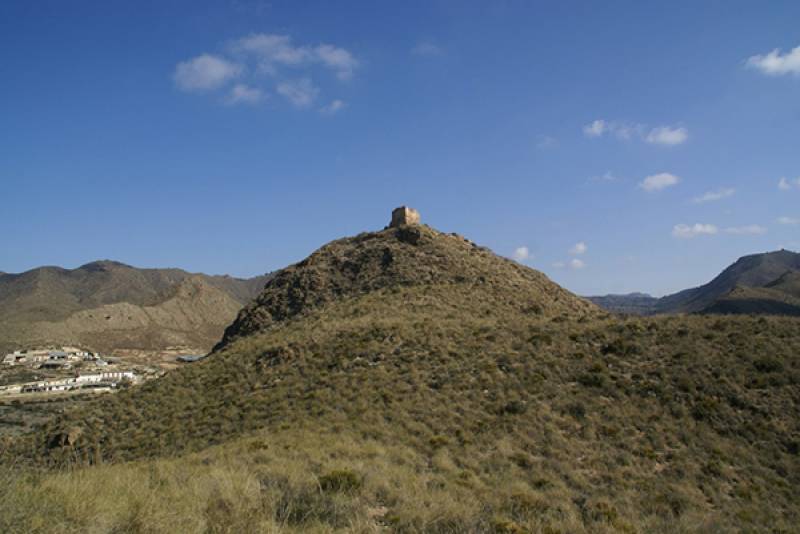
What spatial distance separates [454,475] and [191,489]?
21.8 feet

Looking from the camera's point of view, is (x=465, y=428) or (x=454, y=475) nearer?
(x=454, y=475)

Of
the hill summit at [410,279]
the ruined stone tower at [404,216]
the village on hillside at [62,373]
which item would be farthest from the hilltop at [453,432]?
the village on hillside at [62,373]

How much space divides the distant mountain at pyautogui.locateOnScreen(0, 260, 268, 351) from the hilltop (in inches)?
3616

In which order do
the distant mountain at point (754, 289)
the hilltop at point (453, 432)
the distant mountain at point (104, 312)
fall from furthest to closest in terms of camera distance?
the distant mountain at point (104, 312)
the distant mountain at point (754, 289)
the hilltop at point (453, 432)

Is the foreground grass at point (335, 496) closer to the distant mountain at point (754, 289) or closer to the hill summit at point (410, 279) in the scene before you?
the hill summit at point (410, 279)

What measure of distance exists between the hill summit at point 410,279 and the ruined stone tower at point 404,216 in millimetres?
1466

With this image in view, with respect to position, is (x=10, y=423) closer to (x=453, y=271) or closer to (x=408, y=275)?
(x=408, y=275)

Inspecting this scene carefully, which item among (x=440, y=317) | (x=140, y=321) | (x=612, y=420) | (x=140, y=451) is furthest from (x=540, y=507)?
(x=140, y=321)

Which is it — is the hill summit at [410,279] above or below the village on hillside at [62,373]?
above

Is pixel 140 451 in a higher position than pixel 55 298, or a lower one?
lower

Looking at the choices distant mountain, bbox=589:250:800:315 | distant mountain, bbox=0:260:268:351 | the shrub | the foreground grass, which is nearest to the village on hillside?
distant mountain, bbox=0:260:268:351

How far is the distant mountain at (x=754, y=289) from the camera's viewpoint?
7506cm

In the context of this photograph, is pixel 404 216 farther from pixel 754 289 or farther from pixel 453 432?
pixel 754 289

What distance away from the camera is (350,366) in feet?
76.4
